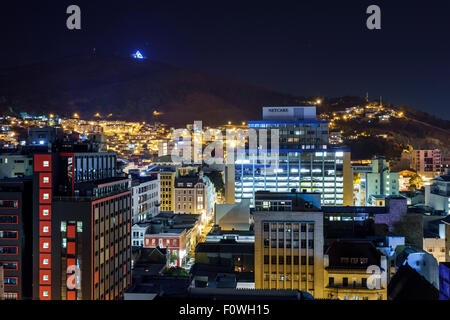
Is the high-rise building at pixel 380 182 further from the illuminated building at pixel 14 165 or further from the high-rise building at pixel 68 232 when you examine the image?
the high-rise building at pixel 68 232

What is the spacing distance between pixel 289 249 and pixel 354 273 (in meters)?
2.69

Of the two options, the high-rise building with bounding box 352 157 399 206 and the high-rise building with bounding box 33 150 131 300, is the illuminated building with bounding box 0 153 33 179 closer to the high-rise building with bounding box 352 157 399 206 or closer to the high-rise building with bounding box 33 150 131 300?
the high-rise building with bounding box 33 150 131 300

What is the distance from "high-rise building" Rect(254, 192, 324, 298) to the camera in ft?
58.3

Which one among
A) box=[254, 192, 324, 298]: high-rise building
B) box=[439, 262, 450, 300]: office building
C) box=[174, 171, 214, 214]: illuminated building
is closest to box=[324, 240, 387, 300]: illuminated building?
box=[254, 192, 324, 298]: high-rise building

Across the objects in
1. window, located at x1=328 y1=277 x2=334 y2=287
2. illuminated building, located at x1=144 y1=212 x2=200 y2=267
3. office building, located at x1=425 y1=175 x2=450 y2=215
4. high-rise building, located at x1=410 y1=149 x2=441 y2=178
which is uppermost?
high-rise building, located at x1=410 y1=149 x2=441 y2=178

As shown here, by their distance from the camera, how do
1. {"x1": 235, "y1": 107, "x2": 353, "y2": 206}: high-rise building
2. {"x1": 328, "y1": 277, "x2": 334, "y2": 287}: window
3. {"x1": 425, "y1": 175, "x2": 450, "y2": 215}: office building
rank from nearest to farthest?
{"x1": 328, "y1": 277, "x2": 334, "y2": 287}: window < {"x1": 425, "y1": 175, "x2": 450, "y2": 215}: office building < {"x1": 235, "y1": 107, "x2": 353, "y2": 206}: high-rise building

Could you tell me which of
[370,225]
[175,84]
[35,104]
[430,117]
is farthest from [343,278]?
[175,84]

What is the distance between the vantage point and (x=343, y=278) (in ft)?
57.4

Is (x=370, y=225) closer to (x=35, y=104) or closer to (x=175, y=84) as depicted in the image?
(x=35, y=104)

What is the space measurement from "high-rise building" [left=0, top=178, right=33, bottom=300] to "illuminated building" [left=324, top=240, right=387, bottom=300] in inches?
579

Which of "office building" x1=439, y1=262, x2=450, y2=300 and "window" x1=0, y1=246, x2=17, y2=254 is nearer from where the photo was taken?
"office building" x1=439, y1=262, x2=450, y2=300

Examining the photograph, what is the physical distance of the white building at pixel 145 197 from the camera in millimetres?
40188

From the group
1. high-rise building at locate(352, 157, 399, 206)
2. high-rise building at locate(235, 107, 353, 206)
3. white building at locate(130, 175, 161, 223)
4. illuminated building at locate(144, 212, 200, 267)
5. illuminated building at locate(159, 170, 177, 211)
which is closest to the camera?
illuminated building at locate(144, 212, 200, 267)

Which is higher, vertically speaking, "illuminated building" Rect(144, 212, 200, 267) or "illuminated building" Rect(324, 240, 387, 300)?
"illuminated building" Rect(324, 240, 387, 300)
